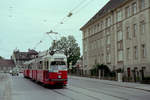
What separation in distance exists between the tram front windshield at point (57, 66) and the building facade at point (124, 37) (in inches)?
507

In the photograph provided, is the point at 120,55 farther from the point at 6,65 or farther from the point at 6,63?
the point at 6,63

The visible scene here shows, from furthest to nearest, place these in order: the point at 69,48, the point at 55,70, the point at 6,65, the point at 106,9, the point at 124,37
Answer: the point at 6,65
the point at 69,48
the point at 106,9
the point at 124,37
the point at 55,70

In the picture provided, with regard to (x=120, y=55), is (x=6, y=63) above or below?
below

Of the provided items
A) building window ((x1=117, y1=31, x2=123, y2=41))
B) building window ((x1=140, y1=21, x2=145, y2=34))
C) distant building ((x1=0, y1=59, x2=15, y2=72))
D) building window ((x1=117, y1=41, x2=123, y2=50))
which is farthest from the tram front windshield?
distant building ((x1=0, y1=59, x2=15, y2=72))

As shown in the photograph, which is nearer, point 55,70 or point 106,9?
point 55,70

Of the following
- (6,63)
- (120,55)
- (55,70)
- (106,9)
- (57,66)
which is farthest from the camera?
(6,63)

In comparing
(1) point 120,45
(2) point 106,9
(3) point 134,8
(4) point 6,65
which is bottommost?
(4) point 6,65

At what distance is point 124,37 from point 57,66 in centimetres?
2242

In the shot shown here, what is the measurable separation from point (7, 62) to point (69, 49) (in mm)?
73919

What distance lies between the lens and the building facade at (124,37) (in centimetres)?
3681

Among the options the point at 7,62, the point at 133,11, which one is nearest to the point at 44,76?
the point at 133,11

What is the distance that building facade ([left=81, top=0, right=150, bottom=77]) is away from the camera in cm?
3681

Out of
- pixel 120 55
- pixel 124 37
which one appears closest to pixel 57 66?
pixel 124 37

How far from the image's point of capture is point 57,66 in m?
22.6
